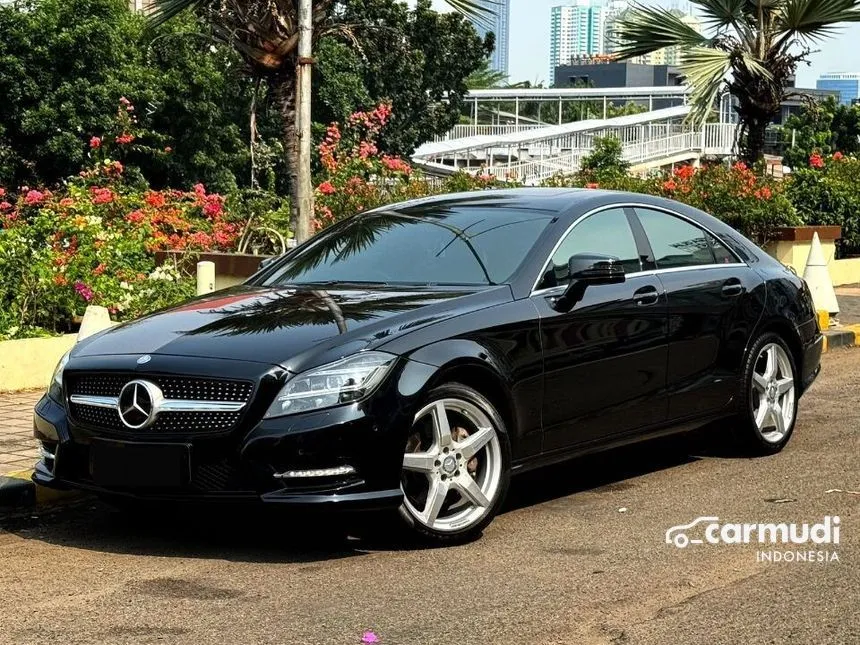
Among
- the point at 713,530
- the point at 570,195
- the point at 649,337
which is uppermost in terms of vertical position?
the point at 570,195

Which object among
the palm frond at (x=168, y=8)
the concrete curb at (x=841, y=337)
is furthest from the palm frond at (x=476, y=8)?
the concrete curb at (x=841, y=337)

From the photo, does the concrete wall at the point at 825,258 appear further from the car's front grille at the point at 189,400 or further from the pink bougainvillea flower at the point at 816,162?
the car's front grille at the point at 189,400

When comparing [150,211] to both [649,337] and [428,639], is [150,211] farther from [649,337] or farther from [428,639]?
[428,639]

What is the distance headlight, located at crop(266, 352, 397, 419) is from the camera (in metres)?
5.80

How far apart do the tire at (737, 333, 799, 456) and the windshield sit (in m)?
1.69

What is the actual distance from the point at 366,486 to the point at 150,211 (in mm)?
9428

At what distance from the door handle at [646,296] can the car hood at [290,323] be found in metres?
0.90

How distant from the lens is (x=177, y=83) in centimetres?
3466

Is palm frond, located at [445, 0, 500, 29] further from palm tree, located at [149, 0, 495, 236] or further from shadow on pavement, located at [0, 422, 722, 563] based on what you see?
shadow on pavement, located at [0, 422, 722, 563]

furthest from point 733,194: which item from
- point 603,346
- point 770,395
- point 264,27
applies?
point 603,346

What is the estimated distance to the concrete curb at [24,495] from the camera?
23.3 feet

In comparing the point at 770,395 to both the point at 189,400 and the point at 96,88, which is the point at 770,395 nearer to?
the point at 189,400

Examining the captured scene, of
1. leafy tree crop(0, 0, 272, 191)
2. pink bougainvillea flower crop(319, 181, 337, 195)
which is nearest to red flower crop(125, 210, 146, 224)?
pink bougainvillea flower crop(319, 181, 337, 195)

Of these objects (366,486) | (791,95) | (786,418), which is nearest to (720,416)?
(786,418)
